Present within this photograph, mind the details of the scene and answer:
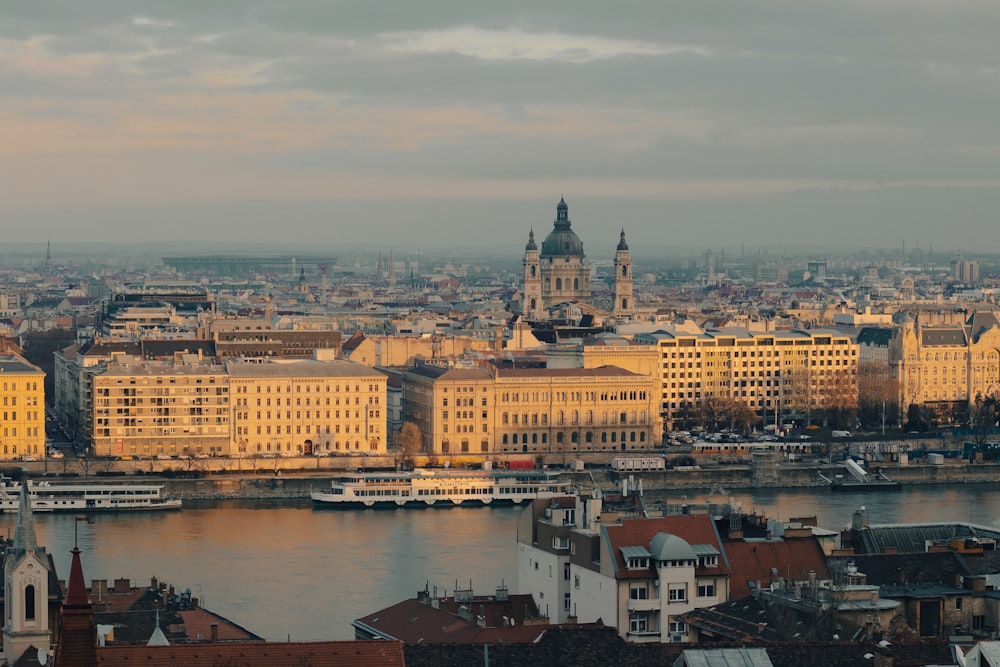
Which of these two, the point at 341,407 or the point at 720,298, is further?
the point at 720,298

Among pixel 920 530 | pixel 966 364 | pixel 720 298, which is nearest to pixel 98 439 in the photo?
pixel 966 364

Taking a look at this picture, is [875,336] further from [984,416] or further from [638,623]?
[638,623]

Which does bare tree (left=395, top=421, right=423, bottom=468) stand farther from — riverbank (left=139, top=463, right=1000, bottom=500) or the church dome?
the church dome

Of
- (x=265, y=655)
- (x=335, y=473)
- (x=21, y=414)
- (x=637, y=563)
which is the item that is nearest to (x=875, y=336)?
(x=335, y=473)

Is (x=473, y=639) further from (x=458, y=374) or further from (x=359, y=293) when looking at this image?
(x=359, y=293)

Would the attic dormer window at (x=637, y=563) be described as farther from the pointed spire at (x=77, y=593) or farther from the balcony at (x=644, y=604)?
the pointed spire at (x=77, y=593)

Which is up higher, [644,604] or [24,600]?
[24,600]

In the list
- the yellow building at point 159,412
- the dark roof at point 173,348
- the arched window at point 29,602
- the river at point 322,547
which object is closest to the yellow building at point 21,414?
the yellow building at point 159,412
